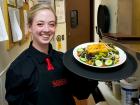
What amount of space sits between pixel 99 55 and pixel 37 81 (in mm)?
320

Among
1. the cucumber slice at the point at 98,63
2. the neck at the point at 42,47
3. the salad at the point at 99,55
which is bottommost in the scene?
the cucumber slice at the point at 98,63

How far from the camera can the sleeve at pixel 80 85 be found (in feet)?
4.23

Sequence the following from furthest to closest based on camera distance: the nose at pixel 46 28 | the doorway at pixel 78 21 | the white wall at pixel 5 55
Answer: the doorway at pixel 78 21 → the white wall at pixel 5 55 → the nose at pixel 46 28

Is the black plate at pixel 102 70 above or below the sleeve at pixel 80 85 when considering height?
above

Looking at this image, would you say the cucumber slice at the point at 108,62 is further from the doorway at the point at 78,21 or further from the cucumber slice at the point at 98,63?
the doorway at the point at 78,21

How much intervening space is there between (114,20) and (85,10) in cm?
226

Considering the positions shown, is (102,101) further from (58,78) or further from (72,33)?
(72,33)

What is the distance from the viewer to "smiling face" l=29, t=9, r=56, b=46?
1200 mm

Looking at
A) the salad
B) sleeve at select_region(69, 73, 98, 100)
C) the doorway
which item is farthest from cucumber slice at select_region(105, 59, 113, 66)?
the doorway

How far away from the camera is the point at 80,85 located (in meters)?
1.31

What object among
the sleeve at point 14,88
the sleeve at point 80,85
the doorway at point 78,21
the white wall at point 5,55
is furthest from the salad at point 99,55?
the doorway at point 78,21

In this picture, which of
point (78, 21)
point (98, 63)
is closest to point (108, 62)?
point (98, 63)

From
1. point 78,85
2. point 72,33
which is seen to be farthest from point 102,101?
point 72,33

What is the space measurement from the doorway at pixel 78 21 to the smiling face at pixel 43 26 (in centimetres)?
325
